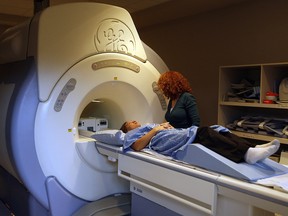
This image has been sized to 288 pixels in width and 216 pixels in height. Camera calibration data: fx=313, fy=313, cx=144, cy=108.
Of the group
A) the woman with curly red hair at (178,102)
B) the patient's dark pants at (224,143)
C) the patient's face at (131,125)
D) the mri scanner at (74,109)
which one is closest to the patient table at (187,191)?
the mri scanner at (74,109)

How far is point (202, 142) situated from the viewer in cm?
144

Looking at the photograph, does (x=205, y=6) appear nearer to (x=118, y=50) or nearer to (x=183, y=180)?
(x=118, y=50)

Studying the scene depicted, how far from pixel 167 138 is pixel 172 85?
1.89 ft

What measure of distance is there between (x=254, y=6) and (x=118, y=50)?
61.6 inches

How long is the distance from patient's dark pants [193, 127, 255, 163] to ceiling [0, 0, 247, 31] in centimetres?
198

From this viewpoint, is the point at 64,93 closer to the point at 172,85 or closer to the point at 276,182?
the point at 172,85

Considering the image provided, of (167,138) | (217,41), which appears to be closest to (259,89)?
(217,41)

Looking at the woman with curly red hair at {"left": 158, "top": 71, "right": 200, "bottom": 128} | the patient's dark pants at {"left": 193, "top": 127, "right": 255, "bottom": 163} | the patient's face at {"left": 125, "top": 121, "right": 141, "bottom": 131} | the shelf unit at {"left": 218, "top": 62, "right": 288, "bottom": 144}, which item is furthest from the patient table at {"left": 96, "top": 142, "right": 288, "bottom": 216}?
the shelf unit at {"left": 218, "top": 62, "right": 288, "bottom": 144}

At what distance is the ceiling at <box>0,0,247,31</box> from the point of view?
314cm

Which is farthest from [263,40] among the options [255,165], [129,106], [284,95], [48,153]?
[48,153]

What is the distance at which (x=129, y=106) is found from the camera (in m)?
2.25

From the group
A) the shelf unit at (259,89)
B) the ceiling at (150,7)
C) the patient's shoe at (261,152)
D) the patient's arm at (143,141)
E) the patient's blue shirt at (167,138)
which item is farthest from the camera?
the ceiling at (150,7)

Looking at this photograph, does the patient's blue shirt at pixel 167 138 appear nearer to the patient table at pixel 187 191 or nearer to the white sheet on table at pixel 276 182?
the patient table at pixel 187 191

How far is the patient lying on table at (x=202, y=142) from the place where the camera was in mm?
1267
